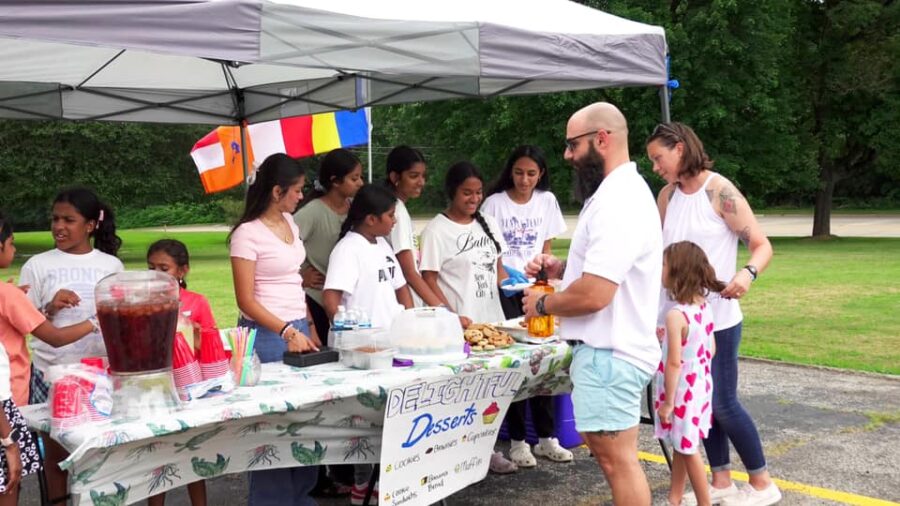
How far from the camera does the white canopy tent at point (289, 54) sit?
283 cm

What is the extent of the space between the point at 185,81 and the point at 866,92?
2450cm

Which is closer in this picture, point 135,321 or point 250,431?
point 135,321

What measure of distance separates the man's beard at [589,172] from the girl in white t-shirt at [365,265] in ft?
3.32

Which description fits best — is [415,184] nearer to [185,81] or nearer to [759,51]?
[185,81]

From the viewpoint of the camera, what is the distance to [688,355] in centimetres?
373

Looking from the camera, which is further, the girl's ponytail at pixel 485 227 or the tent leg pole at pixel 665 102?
the tent leg pole at pixel 665 102

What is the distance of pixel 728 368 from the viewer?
3947 millimetres

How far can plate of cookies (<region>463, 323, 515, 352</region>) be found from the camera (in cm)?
365

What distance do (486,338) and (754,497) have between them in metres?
1.55

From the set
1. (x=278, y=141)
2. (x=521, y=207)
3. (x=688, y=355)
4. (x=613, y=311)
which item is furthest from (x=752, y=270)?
(x=278, y=141)

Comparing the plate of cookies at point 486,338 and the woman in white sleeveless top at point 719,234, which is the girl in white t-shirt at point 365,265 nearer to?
the plate of cookies at point 486,338

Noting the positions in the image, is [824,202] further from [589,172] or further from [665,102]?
[589,172]

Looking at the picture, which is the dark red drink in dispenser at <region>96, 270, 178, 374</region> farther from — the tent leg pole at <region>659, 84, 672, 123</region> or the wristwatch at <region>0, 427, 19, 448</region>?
A: the tent leg pole at <region>659, 84, 672, 123</region>

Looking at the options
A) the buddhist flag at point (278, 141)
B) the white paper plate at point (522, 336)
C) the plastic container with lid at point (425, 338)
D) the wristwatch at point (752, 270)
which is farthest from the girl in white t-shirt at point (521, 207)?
the buddhist flag at point (278, 141)
